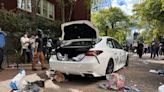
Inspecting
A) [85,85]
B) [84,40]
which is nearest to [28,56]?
[84,40]

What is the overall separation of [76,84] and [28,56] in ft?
19.7

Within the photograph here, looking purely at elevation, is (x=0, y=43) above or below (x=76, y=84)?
above

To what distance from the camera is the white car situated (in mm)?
10594

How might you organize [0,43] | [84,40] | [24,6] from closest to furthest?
[84,40] → [0,43] → [24,6]

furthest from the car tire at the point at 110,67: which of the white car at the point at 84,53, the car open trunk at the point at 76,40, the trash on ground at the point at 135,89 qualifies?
the trash on ground at the point at 135,89

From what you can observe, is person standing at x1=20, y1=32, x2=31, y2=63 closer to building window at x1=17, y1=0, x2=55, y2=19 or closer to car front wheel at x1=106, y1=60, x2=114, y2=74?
car front wheel at x1=106, y1=60, x2=114, y2=74

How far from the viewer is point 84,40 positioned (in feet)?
39.4

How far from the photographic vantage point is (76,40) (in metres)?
12.2

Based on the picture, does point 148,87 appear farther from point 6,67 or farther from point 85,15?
point 85,15

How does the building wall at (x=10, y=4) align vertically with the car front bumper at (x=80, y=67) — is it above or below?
above

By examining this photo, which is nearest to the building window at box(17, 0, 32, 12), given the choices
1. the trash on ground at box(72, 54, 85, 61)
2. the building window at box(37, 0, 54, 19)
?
the building window at box(37, 0, 54, 19)

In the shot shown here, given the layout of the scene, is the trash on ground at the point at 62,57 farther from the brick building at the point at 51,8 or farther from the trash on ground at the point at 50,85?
the brick building at the point at 51,8

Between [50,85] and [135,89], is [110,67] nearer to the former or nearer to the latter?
[135,89]

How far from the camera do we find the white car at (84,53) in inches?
417
